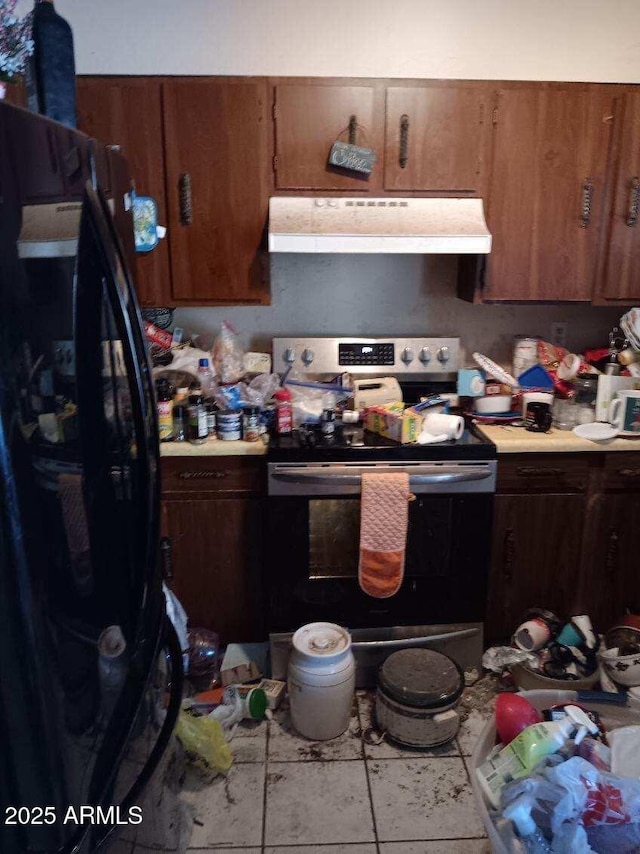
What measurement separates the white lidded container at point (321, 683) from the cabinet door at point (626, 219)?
1.67m

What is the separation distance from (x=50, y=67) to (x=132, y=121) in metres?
1.27

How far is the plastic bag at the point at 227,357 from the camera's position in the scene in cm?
260

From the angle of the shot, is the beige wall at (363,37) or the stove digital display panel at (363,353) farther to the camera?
the stove digital display panel at (363,353)

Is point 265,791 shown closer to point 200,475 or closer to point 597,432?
point 200,475

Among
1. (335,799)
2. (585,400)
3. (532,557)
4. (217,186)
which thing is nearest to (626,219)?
(585,400)

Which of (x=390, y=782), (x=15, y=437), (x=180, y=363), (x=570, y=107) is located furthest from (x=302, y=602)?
(x=570, y=107)

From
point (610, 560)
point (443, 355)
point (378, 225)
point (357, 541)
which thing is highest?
point (378, 225)

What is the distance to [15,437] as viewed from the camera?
712 mm

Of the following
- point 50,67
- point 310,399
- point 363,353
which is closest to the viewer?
point 50,67

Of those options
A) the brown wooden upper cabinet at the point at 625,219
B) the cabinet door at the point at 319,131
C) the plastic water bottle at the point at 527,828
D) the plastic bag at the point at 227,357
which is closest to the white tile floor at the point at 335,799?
the plastic water bottle at the point at 527,828

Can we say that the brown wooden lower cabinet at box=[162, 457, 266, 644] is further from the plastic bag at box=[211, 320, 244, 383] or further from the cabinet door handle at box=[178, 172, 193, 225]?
the cabinet door handle at box=[178, 172, 193, 225]

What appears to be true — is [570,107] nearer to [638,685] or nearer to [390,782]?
[638,685]

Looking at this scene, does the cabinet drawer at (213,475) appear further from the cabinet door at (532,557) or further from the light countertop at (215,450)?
the cabinet door at (532,557)

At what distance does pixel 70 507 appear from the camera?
835mm
